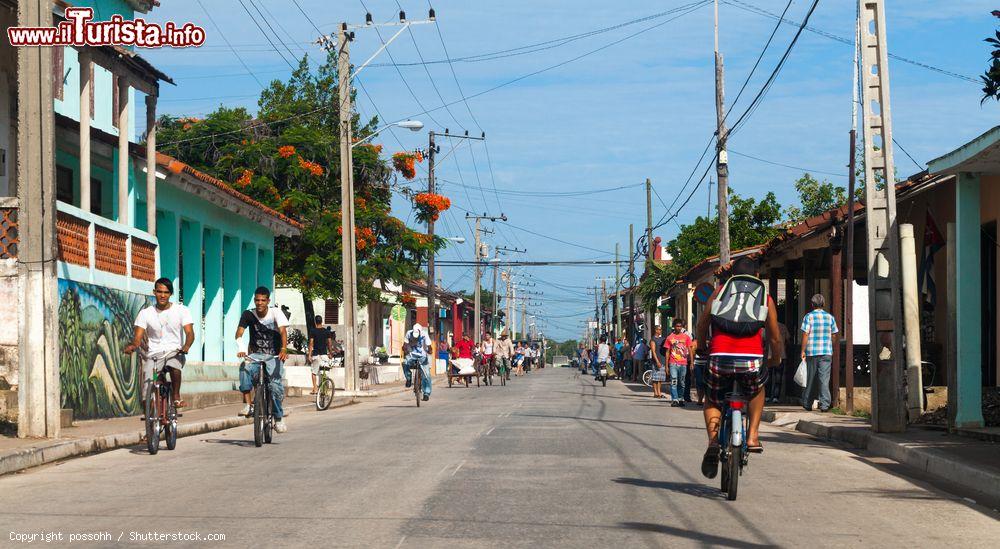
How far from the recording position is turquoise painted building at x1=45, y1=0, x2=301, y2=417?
1819cm

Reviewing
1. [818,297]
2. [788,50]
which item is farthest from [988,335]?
[788,50]

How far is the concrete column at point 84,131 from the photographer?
18.8 metres

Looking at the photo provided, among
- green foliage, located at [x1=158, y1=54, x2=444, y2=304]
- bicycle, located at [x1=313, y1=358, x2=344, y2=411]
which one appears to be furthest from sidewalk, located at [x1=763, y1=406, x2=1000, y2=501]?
green foliage, located at [x1=158, y1=54, x2=444, y2=304]

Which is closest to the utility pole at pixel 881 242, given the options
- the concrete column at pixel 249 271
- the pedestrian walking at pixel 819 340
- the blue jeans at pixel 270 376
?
the pedestrian walking at pixel 819 340

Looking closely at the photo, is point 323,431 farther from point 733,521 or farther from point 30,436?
point 733,521

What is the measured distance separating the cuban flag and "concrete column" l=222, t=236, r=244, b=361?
1640cm

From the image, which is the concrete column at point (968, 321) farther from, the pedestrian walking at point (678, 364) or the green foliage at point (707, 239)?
the green foliage at point (707, 239)

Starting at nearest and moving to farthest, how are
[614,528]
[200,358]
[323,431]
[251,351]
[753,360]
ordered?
1. [614,528]
2. [753,360]
3. [251,351]
4. [323,431]
5. [200,358]

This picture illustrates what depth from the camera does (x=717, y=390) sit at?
10000mm

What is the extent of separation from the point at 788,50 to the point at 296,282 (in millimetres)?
21240

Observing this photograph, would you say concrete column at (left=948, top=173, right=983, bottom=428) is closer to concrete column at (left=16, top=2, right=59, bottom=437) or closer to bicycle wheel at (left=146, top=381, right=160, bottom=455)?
bicycle wheel at (left=146, top=381, right=160, bottom=455)

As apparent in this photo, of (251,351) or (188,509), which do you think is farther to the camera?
(251,351)

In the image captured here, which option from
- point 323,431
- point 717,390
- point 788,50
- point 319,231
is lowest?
point 323,431

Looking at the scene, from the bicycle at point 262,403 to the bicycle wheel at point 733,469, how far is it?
685 cm
